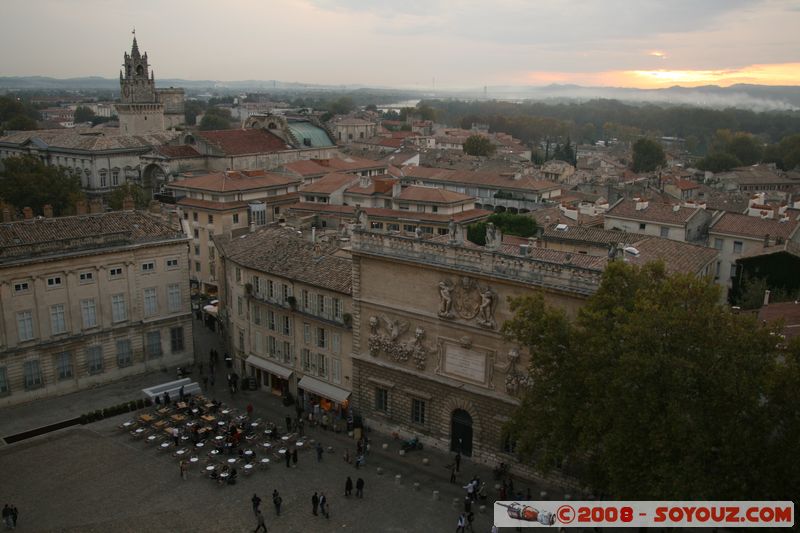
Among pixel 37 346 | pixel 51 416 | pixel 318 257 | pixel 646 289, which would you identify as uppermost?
pixel 646 289

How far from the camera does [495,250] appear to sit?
29.8 metres

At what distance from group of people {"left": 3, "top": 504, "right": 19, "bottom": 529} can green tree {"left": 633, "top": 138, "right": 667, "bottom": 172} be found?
125 m

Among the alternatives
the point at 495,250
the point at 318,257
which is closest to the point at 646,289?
the point at 495,250

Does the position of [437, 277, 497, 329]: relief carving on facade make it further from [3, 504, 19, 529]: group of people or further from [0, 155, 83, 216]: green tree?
[0, 155, 83, 216]: green tree

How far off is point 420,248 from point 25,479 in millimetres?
19985

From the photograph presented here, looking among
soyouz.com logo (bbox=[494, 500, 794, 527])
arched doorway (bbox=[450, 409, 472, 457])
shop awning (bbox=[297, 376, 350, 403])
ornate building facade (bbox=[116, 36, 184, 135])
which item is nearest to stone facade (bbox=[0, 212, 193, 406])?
shop awning (bbox=[297, 376, 350, 403])

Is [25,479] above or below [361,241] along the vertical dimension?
below

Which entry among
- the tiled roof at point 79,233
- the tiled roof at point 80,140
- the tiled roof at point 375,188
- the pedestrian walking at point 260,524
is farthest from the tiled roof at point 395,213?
the tiled roof at point 80,140

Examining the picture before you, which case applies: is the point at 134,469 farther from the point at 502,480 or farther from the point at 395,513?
the point at 502,480

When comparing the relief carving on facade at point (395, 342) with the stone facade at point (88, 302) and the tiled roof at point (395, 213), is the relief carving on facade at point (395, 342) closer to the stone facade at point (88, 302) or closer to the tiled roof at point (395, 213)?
the stone facade at point (88, 302)

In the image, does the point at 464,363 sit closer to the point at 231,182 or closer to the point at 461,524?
the point at 461,524

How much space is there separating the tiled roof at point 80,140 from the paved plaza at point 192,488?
67.1 m

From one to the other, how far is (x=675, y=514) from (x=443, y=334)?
13752 millimetres

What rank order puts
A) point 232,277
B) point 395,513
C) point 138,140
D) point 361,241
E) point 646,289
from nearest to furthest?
point 646,289 → point 395,513 → point 361,241 → point 232,277 → point 138,140
